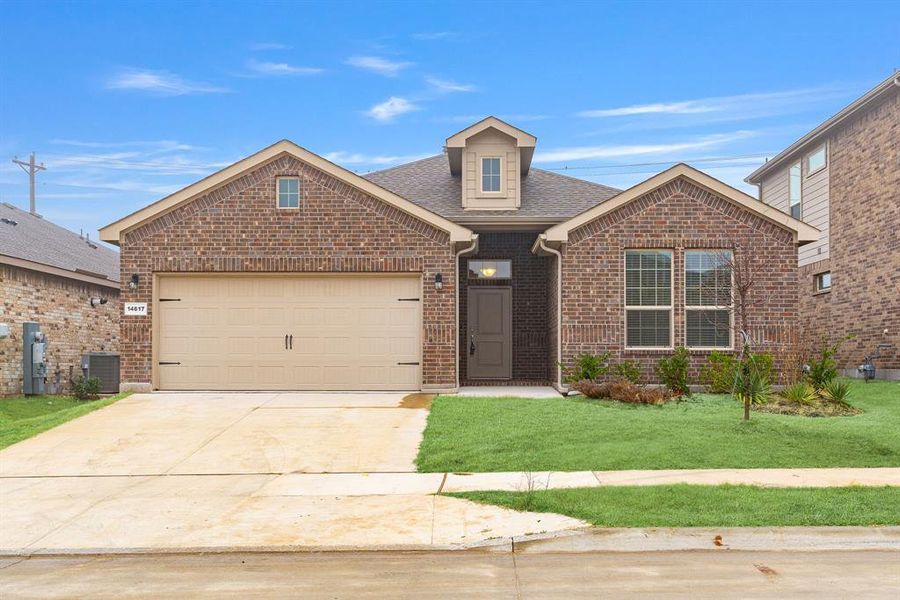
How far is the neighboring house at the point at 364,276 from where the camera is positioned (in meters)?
17.0

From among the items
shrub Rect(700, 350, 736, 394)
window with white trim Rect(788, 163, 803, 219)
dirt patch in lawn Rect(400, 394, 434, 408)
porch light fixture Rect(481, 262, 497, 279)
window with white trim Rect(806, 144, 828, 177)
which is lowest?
dirt patch in lawn Rect(400, 394, 434, 408)

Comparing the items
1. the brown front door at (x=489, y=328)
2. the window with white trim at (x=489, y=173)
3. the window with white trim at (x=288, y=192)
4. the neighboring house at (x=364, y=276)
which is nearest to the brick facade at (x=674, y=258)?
the neighboring house at (x=364, y=276)

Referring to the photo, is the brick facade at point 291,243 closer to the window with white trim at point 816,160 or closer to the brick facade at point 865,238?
the brick facade at point 865,238

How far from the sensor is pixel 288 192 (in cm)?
1719

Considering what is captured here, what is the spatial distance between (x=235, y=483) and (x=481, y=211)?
10.5m

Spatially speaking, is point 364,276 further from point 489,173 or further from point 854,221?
point 854,221

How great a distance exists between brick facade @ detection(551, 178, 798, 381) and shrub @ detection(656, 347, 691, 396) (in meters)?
0.27

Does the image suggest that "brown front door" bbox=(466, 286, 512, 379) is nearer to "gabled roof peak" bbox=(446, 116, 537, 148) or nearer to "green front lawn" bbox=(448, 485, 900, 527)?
"gabled roof peak" bbox=(446, 116, 537, 148)

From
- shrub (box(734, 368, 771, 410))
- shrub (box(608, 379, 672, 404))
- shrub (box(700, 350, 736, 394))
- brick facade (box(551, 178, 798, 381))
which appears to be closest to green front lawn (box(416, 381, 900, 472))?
shrub (box(608, 379, 672, 404))

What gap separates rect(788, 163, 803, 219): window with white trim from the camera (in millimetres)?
26083

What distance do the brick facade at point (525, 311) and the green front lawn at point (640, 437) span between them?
456 cm

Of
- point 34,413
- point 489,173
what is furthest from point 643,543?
point 34,413

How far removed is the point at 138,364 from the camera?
1700cm

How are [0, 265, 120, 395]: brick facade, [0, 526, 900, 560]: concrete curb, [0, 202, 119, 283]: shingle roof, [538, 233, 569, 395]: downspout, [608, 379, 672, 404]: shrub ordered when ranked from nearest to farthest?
1. [0, 526, 900, 560]: concrete curb
2. [608, 379, 672, 404]: shrub
3. [538, 233, 569, 395]: downspout
4. [0, 265, 120, 395]: brick facade
5. [0, 202, 119, 283]: shingle roof
